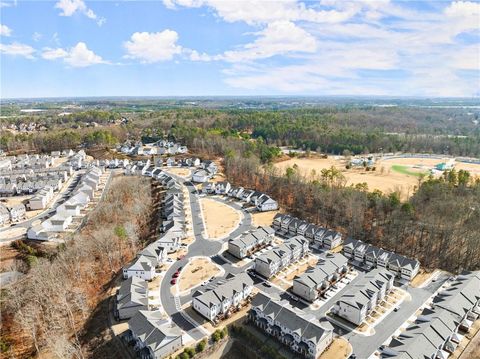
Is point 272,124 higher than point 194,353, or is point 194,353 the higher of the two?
point 272,124

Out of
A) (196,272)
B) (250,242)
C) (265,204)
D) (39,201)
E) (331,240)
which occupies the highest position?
(265,204)

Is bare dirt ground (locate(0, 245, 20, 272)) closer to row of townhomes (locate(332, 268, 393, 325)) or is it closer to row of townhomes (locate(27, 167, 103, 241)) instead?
row of townhomes (locate(27, 167, 103, 241))

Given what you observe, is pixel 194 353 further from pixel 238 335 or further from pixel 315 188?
pixel 315 188

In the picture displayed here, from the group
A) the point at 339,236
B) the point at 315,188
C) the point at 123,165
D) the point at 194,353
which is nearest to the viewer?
the point at 194,353

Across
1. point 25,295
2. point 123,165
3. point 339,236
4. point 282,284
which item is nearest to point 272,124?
point 123,165

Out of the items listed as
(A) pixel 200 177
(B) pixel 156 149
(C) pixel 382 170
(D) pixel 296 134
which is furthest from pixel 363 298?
(D) pixel 296 134

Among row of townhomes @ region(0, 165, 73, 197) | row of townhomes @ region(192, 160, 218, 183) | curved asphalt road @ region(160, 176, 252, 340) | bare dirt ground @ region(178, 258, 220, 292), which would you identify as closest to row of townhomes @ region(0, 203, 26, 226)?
row of townhomes @ region(0, 165, 73, 197)

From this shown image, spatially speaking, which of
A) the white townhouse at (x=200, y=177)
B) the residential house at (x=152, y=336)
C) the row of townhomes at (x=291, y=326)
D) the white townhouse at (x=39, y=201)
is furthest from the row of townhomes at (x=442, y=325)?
the white townhouse at (x=39, y=201)

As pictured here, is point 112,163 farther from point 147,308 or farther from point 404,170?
point 404,170
